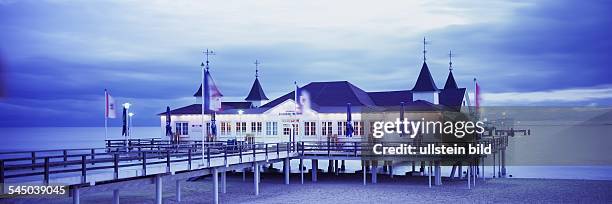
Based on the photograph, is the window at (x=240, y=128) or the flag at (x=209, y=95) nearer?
the flag at (x=209, y=95)

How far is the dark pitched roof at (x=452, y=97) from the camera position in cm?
4941

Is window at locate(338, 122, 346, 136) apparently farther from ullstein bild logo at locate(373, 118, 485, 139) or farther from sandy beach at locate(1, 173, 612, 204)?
sandy beach at locate(1, 173, 612, 204)

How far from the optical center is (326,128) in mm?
41906

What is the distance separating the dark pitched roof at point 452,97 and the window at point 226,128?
51.0 ft

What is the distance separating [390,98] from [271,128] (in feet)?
39.1

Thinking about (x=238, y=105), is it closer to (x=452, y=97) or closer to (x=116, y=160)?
(x=452, y=97)

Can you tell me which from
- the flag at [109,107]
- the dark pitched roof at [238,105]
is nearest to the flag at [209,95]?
the flag at [109,107]

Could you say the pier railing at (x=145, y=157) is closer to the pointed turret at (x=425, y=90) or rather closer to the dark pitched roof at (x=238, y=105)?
the pointed turret at (x=425, y=90)

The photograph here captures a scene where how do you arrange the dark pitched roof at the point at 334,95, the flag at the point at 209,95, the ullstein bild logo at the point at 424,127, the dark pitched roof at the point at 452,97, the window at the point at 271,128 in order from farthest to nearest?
the dark pitched roof at the point at 452,97 → the dark pitched roof at the point at 334,95 → the window at the point at 271,128 → the ullstein bild logo at the point at 424,127 → the flag at the point at 209,95

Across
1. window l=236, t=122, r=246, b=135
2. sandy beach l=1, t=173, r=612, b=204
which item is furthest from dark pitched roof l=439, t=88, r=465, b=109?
window l=236, t=122, r=246, b=135

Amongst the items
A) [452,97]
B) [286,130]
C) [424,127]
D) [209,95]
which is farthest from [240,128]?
[209,95]

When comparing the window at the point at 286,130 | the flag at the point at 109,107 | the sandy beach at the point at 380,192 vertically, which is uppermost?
the flag at the point at 109,107

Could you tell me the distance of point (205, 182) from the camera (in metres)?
38.7

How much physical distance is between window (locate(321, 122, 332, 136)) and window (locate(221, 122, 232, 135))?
621cm
